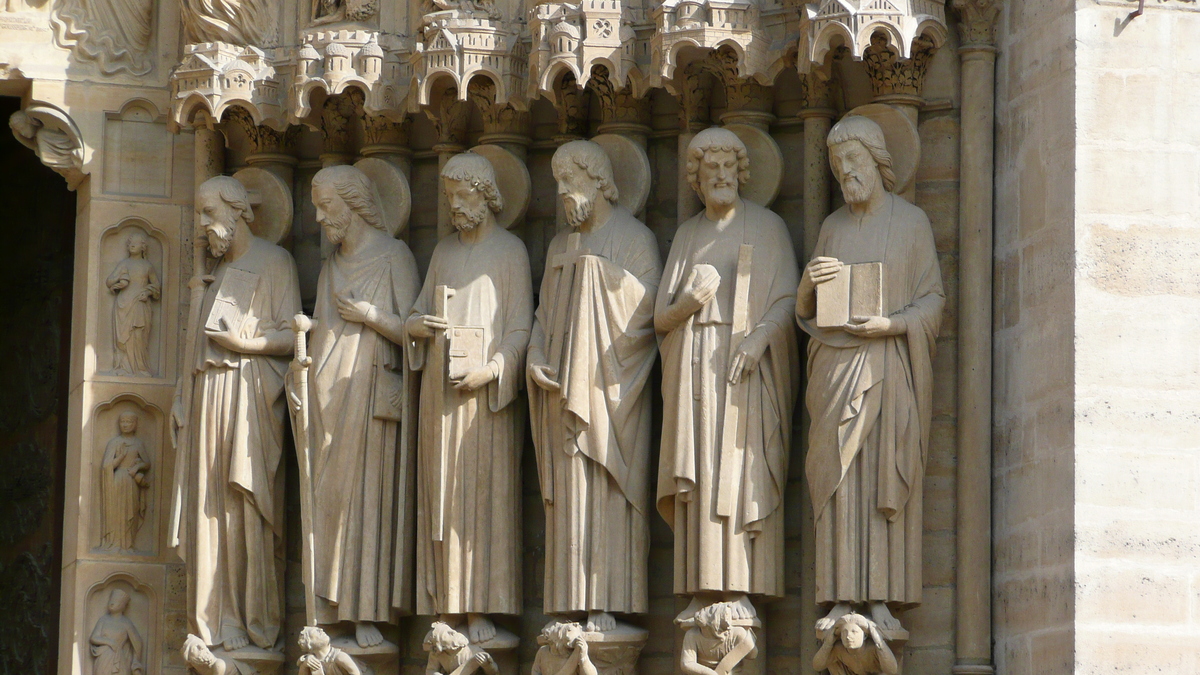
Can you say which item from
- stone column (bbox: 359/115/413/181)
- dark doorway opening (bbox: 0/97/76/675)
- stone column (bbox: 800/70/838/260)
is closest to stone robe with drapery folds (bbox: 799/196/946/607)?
stone column (bbox: 800/70/838/260)

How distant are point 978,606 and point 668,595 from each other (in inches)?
52.9

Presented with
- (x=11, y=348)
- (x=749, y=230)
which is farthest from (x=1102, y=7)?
(x=11, y=348)

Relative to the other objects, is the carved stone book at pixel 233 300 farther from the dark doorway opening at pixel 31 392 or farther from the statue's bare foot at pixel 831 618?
the statue's bare foot at pixel 831 618

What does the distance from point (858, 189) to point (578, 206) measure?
1197 millimetres

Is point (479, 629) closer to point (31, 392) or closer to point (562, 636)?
point (562, 636)

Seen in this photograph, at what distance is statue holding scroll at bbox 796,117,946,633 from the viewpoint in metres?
9.80

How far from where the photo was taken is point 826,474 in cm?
990

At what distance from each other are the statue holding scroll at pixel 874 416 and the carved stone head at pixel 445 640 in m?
1.53

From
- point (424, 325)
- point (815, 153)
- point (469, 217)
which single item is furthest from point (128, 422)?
point (815, 153)

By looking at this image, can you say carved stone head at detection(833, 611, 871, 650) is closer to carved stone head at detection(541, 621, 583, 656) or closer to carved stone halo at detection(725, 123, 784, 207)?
carved stone head at detection(541, 621, 583, 656)

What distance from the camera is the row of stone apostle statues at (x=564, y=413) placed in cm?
989

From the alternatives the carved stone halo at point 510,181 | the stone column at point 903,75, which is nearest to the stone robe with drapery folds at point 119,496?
the carved stone halo at point 510,181

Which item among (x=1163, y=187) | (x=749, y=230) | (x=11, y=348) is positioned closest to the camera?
(x=1163, y=187)

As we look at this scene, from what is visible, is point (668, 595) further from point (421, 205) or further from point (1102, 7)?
point (1102, 7)
